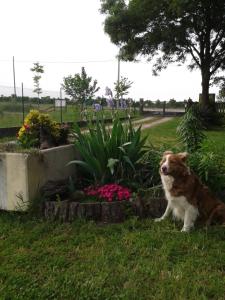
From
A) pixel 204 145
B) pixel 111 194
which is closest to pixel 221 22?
pixel 204 145

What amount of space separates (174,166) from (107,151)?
132 cm

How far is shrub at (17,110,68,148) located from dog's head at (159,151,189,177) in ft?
6.78

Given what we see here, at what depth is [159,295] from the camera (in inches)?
115

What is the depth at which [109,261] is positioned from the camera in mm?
3518

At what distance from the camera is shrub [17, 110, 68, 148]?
5.43 m

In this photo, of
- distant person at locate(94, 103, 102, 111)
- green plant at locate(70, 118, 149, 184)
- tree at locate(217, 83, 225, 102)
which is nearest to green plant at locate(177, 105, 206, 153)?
green plant at locate(70, 118, 149, 184)

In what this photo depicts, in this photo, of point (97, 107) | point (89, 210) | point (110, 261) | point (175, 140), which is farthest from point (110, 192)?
point (175, 140)

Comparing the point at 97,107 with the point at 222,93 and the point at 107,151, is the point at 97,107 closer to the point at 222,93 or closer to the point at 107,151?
the point at 107,151

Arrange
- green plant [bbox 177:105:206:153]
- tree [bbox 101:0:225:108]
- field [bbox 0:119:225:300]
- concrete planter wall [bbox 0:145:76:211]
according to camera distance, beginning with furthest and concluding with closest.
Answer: tree [bbox 101:0:225:108]
green plant [bbox 177:105:206:153]
concrete planter wall [bbox 0:145:76:211]
field [bbox 0:119:225:300]

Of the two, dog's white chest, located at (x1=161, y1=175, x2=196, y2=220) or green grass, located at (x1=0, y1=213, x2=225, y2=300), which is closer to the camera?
green grass, located at (x1=0, y1=213, x2=225, y2=300)

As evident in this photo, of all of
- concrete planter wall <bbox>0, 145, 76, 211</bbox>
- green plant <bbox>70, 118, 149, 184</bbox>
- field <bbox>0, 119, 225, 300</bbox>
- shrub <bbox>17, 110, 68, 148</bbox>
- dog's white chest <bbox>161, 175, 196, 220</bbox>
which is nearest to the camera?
field <bbox>0, 119, 225, 300</bbox>

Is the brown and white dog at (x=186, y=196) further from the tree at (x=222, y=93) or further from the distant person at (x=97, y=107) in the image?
the tree at (x=222, y=93)

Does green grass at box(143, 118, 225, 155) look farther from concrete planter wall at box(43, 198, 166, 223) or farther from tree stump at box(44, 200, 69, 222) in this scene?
tree stump at box(44, 200, 69, 222)

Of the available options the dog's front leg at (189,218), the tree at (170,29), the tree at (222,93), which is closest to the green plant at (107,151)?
the dog's front leg at (189,218)
